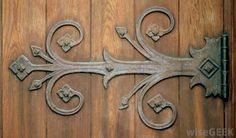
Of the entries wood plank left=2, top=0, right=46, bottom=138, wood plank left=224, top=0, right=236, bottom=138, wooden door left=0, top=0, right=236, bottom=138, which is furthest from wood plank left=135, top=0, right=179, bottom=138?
wood plank left=2, top=0, right=46, bottom=138

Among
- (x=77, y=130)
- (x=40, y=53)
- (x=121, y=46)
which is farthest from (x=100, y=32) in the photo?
(x=77, y=130)

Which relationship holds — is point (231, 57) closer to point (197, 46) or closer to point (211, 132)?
point (197, 46)

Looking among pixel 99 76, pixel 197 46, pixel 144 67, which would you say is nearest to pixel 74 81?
pixel 99 76

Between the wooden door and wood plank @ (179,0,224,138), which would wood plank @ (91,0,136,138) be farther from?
wood plank @ (179,0,224,138)

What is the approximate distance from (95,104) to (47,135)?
0.17 metres

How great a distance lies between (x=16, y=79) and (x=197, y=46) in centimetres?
55

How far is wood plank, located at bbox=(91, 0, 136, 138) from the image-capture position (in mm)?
1347

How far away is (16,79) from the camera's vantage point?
137 cm

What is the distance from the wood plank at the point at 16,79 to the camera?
136cm

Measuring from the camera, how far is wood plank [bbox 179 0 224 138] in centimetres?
133

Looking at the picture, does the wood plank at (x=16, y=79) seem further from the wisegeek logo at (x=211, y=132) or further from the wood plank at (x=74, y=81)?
the wisegeek logo at (x=211, y=132)

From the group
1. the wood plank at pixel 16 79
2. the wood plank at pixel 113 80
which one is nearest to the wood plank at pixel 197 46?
the wood plank at pixel 113 80

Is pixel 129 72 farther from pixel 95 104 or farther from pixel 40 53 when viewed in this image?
pixel 40 53

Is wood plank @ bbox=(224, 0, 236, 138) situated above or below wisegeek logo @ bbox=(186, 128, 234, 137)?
above
